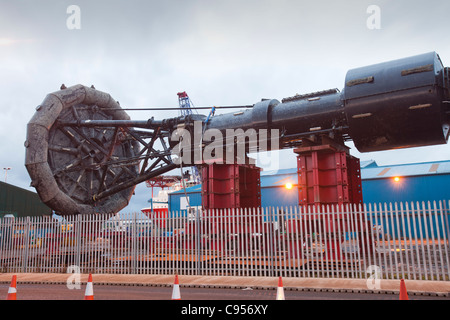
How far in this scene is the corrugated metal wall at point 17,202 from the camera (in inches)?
1214

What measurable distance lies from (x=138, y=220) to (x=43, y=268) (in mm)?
4339

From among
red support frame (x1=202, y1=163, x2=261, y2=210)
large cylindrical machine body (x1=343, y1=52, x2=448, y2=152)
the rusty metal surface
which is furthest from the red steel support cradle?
the rusty metal surface

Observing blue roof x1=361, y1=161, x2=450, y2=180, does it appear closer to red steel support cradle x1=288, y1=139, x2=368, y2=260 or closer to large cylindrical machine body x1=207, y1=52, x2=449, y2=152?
red steel support cradle x1=288, y1=139, x2=368, y2=260

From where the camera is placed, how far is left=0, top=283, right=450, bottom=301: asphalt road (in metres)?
8.52

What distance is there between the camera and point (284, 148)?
15.8 m

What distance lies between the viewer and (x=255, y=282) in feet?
34.8

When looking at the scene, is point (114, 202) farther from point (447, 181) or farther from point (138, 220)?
point (447, 181)

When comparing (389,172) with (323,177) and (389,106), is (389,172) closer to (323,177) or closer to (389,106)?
(323,177)

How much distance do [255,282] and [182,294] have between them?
2317 mm

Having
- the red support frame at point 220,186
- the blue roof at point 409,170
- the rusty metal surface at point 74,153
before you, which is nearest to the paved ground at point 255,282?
the red support frame at point 220,186

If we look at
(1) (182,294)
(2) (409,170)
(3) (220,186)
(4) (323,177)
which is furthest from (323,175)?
(2) (409,170)
